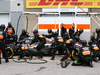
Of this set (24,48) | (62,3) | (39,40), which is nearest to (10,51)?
(24,48)

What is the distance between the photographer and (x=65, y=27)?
13695mm

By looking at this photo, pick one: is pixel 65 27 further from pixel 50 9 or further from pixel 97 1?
pixel 97 1

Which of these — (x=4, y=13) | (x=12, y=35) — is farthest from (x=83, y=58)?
(x=4, y=13)

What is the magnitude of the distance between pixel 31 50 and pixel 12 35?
63.8 inches

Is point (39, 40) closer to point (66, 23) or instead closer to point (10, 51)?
point (10, 51)

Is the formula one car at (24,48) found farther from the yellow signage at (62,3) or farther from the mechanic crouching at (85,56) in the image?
the yellow signage at (62,3)

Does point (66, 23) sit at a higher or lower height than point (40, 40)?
higher

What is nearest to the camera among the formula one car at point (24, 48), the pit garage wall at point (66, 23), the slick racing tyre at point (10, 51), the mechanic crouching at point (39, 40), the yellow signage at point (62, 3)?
the formula one car at point (24, 48)

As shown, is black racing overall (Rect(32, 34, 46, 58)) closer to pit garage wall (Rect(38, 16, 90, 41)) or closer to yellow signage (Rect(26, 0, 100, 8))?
pit garage wall (Rect(38, 16, 90, 41))

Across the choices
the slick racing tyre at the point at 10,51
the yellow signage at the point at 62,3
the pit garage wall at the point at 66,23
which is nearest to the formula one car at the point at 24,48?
the slick racing tyre at the point at 10,51

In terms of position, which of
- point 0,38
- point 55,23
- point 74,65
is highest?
point 55,23

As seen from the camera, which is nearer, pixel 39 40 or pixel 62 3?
pixel 39 40

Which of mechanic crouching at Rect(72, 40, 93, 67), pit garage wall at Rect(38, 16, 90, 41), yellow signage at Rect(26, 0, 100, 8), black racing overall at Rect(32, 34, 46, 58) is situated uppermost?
yellow signage at Rect(26, 0, 100, 8)

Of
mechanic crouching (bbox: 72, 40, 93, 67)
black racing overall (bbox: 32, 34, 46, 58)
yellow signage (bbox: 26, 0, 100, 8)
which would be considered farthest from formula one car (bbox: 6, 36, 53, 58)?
yellow signage (bbox: 26, 0, 100, 8)
